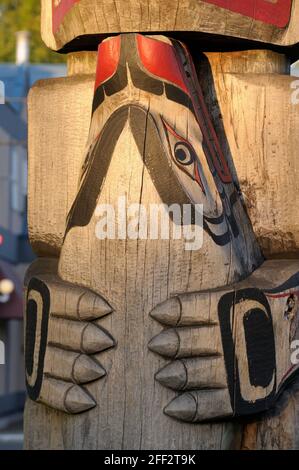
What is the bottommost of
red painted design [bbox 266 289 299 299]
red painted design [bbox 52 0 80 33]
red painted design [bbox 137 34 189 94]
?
red painted design [bbox 266 289 299 299]

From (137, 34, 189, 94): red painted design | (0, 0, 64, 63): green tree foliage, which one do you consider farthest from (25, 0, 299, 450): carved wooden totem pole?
(0, 0, 64, 63): green tree foliage

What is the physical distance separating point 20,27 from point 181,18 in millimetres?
21017

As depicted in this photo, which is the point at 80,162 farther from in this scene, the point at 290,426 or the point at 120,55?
the point at 290,426

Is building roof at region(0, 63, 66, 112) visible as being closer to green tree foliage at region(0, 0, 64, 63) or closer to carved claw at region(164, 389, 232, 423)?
green tree foliage at region(0, 0, 64, 63)

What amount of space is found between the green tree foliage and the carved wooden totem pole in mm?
19991

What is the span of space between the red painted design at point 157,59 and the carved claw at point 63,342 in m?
0.68

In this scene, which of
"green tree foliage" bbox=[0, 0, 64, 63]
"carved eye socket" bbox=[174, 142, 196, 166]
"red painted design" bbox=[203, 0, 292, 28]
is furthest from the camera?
"green tree foliage" bbox=[0, 0, 64, 63]

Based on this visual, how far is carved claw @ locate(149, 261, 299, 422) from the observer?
3.02 metres

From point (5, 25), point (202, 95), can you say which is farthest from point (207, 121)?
point (5, 25)

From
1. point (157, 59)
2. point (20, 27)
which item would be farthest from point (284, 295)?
point (20, 27)

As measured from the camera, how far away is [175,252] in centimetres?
304

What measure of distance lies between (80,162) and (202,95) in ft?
1.53

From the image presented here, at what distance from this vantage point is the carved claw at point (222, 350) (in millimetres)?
3018

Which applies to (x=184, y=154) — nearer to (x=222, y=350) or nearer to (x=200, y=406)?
(x=222, y=350)
